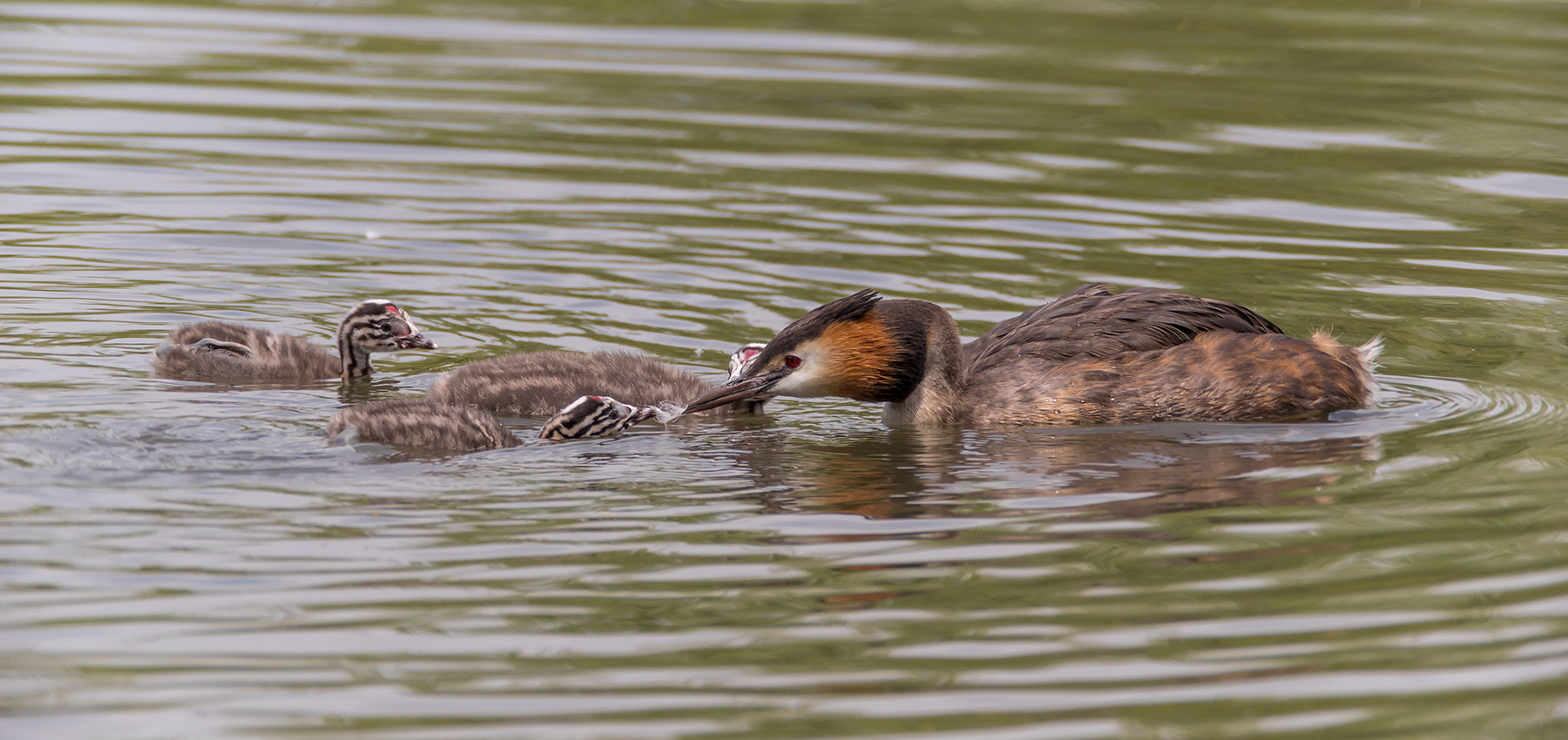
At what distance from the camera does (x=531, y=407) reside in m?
8.45

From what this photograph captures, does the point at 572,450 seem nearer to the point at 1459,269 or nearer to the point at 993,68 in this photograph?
the point at 1459,269

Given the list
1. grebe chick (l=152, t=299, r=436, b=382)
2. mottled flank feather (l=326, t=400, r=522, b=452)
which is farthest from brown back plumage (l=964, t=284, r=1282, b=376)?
grebe chick (l=152, t=299, r=436, b=382)

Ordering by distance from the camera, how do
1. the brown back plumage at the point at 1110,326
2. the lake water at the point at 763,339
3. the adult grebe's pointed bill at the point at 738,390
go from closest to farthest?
the lake water at the point at 763,339, the adult grebe's pointed bill at the point at 738,390, the brown back plumage at the point at 1110,326

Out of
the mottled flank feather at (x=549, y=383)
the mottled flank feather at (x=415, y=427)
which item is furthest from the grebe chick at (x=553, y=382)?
the mottled flank feather at (x=415, y=427)

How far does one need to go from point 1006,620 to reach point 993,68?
36.3 feet

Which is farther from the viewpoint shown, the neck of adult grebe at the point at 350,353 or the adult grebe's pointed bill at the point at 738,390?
the neck of adult grebe at the point at 350,353

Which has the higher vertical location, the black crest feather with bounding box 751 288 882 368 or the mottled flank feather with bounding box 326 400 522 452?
the black crest feather with bounding box 751 288 882 368

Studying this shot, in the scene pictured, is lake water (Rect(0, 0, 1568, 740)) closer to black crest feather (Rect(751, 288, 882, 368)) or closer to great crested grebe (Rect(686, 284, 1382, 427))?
great crested grebe (Rect(686, 284, 1382, 427))

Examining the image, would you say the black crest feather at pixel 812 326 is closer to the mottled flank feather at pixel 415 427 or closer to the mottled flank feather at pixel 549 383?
the mottled flank feather at pixel 549 383

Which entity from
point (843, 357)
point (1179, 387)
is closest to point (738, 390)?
point (843, 357)

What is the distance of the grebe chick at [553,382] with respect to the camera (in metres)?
8.41

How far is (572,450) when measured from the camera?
7621 mm

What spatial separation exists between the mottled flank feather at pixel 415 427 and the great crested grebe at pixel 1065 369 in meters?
0.93

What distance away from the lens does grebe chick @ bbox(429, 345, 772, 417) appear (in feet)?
27.6
